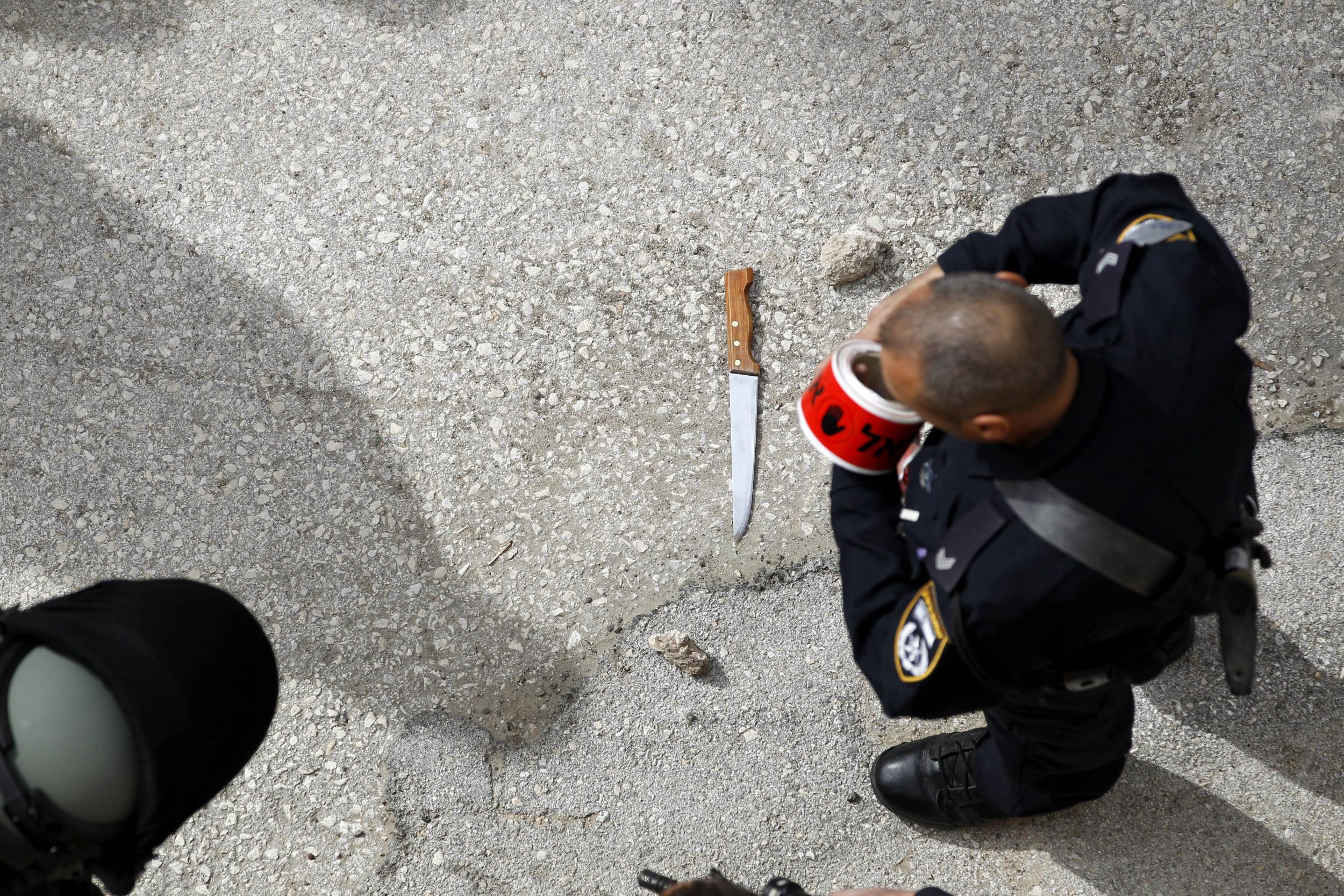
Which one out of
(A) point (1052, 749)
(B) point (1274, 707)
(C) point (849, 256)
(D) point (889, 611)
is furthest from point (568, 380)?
(B) point (1274, 707)

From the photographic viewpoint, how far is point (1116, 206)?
2162 millimetres

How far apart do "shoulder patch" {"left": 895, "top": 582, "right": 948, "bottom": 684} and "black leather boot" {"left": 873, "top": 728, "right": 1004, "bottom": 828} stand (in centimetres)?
115

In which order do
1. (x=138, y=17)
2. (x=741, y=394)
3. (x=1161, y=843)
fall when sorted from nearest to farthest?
(x=1161, y=843) < (x=741, y=394) < (x=138, y=17)

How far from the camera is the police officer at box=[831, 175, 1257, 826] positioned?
1725mm

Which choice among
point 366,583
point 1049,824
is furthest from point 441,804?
point 1049,824

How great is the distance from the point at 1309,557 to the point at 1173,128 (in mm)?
1780

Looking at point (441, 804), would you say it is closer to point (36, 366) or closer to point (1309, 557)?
point (36, 366)

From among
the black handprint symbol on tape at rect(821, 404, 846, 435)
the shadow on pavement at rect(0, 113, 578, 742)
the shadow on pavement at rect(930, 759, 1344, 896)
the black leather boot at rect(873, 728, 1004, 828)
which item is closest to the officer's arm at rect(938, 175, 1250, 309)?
the black handprint symbol on tape at rect(821, 404, 846, 435)

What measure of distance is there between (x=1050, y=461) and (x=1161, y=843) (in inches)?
84.7

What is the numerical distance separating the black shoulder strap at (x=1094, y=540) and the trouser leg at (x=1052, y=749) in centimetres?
43

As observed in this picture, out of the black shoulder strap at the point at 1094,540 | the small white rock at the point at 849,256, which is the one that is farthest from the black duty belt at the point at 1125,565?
the small white rock at the point at 849,256

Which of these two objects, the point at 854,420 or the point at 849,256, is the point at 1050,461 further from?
the point at 849,256

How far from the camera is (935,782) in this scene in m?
3.03

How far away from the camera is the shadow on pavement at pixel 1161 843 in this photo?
10.2 feet
